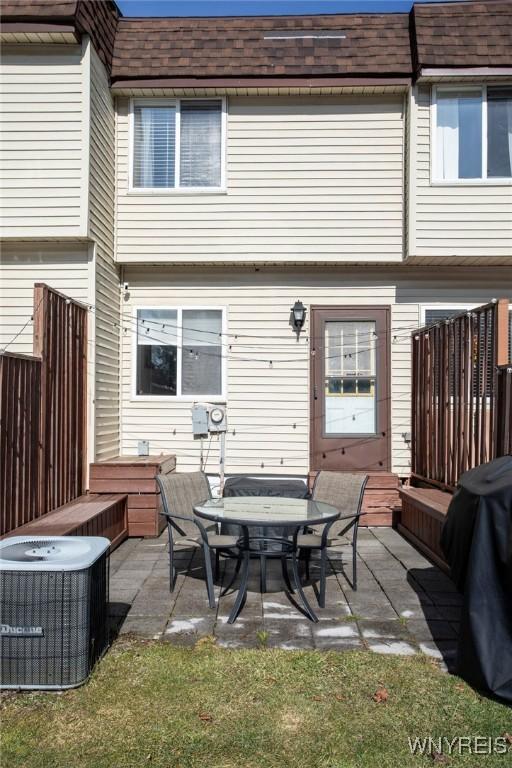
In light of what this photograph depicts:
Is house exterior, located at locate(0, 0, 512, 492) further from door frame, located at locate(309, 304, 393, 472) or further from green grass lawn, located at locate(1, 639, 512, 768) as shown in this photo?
green grass lawn, located at locate(1, 639, 512, 768)

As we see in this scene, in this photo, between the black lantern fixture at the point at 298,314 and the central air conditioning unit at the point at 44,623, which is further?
the black lantern fixture at the point at 298,314

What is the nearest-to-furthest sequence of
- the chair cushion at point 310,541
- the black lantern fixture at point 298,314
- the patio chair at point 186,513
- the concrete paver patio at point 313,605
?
the concrete paver patio at point 313,605
the chair cushion at point 310,541
the patio chair at point 186,513
the black lantern fixture at point 298,314

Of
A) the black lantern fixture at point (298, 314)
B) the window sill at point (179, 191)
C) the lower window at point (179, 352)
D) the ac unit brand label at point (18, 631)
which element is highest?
the window sill at point (179, 191)

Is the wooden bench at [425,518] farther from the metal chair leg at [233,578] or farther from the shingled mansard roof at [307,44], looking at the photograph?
the shingled mansard roof at [307,44]

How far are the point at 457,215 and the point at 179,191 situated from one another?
361cm

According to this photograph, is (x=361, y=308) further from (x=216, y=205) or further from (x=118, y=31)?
(x=118, y=31)

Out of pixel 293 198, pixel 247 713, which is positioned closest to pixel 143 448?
pixel 293 198

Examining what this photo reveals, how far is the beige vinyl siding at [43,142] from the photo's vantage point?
21.1 feet

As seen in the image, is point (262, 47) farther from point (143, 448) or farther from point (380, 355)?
Result: point (143, 448)

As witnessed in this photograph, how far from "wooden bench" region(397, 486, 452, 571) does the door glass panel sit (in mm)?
1280

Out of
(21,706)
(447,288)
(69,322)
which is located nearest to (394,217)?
(447,288)

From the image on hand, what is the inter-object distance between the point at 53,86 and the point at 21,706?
6297 mm

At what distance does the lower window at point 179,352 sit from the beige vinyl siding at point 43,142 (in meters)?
1.73

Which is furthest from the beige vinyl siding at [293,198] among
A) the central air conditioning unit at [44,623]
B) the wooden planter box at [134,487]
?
the central air conditioning unit at [44,623]
